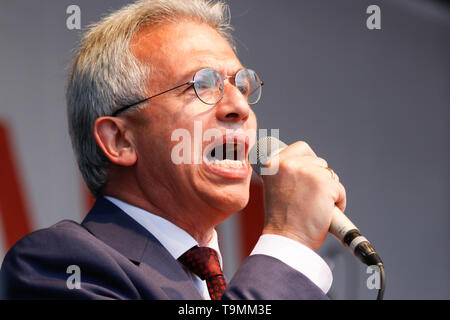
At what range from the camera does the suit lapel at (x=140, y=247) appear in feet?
4.09

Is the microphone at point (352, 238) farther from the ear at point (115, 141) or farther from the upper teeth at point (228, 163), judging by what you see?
the ear at point (115, 141)

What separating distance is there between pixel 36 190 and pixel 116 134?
1046 mm

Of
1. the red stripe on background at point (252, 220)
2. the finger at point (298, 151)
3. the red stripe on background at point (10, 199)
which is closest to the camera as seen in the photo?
the finger at point (298, 151)

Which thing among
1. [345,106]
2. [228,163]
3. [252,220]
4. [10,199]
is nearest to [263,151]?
[228,163]

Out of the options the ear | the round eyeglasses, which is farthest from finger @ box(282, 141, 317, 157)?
the ear

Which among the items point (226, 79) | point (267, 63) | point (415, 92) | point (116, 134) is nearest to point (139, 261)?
point (116, 134)

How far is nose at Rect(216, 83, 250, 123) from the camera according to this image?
141 centimetres

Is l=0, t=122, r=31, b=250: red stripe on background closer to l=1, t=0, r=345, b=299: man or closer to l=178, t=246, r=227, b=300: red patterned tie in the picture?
l=1, t=0, r=345, b=299: man

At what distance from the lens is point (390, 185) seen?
3.60 m

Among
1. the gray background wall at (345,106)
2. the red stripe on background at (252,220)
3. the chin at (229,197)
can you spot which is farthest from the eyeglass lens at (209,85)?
the red stripe on background at (252,220)

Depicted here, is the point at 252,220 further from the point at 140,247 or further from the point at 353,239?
the point at 353,239

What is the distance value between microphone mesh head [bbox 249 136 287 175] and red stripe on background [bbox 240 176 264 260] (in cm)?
156

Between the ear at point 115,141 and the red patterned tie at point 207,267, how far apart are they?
290 millimetres
